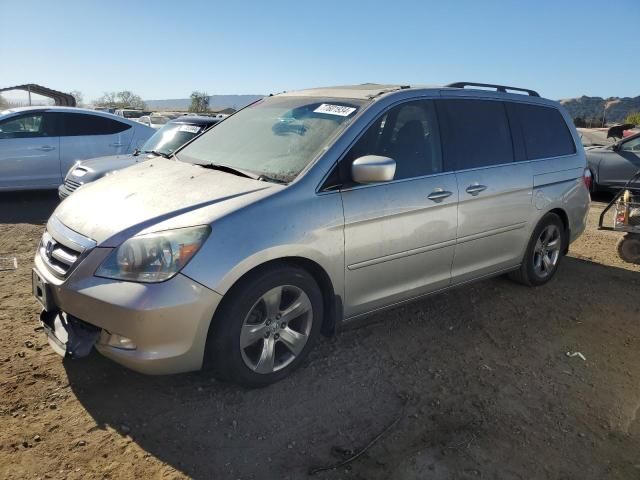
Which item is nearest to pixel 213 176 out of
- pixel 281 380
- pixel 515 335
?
pixel 281 380

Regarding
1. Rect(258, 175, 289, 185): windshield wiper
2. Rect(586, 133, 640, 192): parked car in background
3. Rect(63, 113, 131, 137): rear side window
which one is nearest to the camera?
Rect(258, 175, 289, 185): windshield wiper

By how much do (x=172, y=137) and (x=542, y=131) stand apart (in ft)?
16.3

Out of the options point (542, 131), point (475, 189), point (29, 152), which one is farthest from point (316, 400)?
point (29, 152)

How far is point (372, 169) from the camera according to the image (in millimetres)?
3174

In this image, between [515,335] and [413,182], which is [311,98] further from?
[515,335]

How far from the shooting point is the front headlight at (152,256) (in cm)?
267

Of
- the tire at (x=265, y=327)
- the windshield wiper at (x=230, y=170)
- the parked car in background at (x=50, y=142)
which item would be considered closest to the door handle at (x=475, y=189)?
the tire at (x=265, y=327)

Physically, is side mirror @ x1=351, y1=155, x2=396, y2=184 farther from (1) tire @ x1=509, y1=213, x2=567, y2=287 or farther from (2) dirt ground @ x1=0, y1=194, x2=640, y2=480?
(1) tire @ x1=509, y1=213, x2=567, y2=287

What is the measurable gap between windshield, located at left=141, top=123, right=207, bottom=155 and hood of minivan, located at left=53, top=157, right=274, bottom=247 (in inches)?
148

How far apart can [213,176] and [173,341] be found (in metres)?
1.16

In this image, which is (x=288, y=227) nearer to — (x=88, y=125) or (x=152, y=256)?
(x=152, y=256)

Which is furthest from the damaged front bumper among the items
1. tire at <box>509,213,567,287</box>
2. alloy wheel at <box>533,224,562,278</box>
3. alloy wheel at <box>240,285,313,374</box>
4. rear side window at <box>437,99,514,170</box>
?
alloy wheel at <box>533,224,562,278</box>

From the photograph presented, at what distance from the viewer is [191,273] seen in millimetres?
2668

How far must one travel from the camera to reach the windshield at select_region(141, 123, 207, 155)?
288 inches
